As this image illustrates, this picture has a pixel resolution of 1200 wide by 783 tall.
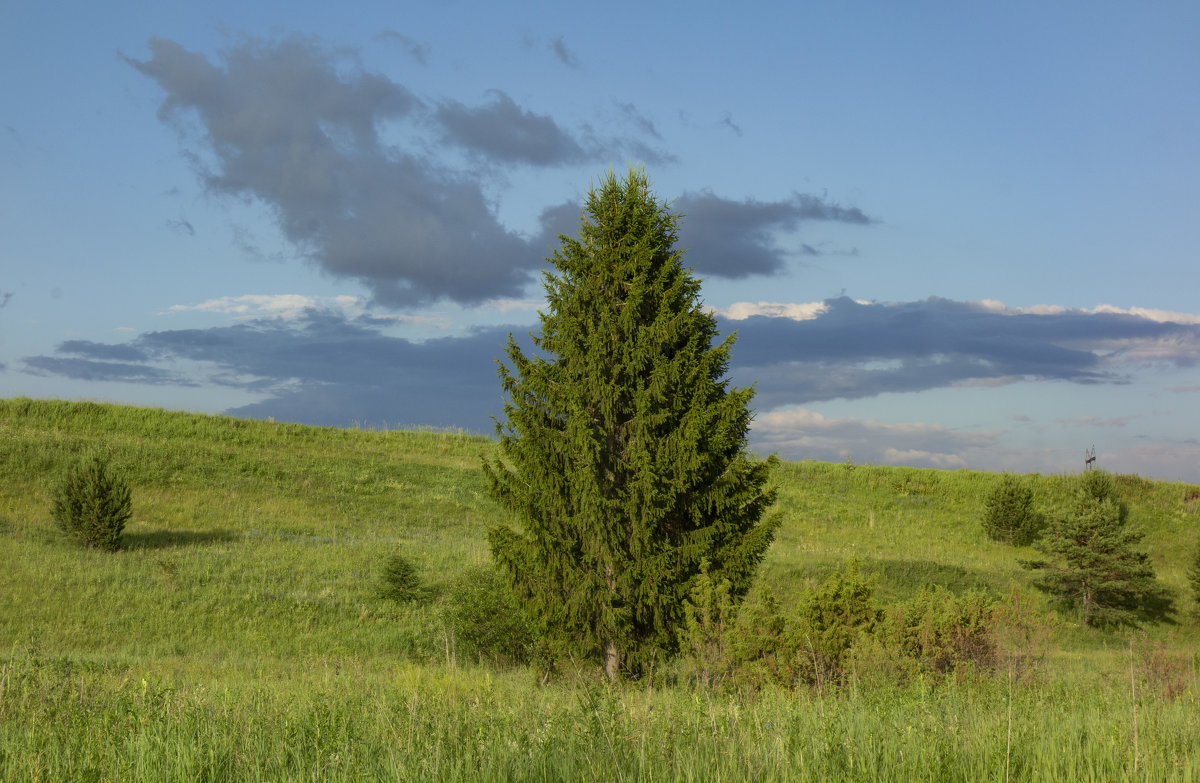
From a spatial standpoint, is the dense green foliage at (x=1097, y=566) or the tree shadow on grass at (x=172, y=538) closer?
the tree shadow on grass at (x=172, y=538)

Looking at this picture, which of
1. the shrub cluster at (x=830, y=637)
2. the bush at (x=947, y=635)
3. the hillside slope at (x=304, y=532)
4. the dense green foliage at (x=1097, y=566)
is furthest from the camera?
the dense green foliage at (x=1097, y=566)

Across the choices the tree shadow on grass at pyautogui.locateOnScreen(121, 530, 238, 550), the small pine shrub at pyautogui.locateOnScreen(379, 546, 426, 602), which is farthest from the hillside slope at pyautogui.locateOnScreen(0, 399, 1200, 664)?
the small pine shrub at pyautogui.locateOnScreen(379, 546, 426, 602)

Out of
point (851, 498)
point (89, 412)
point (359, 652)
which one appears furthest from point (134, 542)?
point (851, 498)

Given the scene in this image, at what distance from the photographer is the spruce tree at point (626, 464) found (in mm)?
10852

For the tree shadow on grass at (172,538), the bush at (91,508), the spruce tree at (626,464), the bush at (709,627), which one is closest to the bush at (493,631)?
the spruce tree at (626,464)

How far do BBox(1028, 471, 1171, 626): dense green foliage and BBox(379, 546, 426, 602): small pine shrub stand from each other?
2040cm

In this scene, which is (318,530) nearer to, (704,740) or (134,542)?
(134,542)

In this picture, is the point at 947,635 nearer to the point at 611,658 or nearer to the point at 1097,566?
the point at 611,658

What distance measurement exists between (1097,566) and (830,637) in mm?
20262

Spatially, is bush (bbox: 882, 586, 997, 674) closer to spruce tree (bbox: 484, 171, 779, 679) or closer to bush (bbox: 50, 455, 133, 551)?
spruce tree (bbox: 484, 171, 779, 679)

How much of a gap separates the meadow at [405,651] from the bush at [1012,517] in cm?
101

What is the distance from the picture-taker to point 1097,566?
24781 millimetres

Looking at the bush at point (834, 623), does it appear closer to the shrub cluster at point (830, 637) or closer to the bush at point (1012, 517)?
the shrub cluster at point (830, 637)

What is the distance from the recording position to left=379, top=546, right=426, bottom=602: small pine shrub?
20195mm
